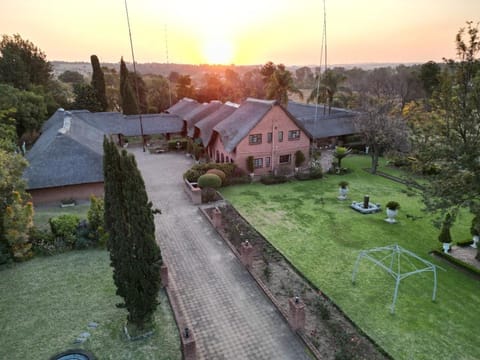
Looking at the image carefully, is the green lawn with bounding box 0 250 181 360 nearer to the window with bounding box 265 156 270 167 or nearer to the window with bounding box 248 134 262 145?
the window with bounding box 248 134 262 145

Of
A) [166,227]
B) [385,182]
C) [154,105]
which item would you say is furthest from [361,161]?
[154,105]

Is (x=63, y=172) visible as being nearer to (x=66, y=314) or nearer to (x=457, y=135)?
(x=66, y=314)

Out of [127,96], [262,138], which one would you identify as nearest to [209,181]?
[262,138]

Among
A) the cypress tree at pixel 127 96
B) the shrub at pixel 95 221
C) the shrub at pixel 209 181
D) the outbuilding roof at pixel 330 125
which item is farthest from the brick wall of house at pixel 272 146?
the cypress tree at pixel 127 96

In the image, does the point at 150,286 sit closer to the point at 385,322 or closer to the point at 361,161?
the point at 385,322

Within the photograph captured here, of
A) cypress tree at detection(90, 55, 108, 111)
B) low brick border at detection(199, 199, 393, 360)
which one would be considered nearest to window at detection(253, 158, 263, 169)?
low brick border at detection(199, 199, 393, 360)

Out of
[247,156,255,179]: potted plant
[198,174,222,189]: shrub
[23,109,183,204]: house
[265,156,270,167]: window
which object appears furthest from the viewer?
[265,156,270,167]: window

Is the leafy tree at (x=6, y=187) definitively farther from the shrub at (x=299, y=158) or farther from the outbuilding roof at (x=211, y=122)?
the shrub at (x=299, y=158)
